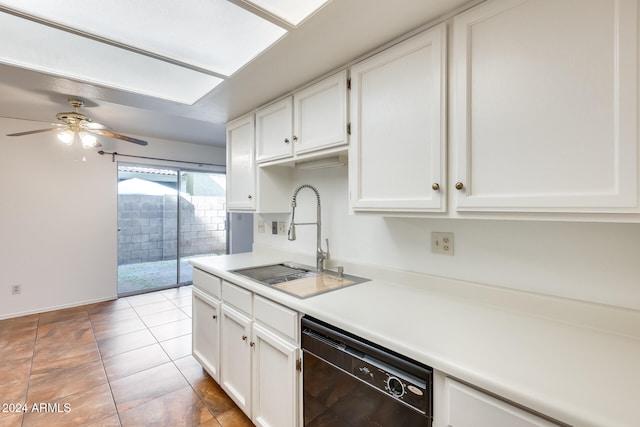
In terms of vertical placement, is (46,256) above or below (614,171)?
below

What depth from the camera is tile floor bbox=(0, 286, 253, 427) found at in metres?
1.81

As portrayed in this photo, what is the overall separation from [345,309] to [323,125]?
101cm

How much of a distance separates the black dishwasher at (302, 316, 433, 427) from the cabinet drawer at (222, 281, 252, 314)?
487 mm

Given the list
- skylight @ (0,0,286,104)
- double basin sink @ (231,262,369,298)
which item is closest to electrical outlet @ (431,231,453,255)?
double basin sink @ (231,262,369,298)

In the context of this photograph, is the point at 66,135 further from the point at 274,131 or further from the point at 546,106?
the point at 546,106

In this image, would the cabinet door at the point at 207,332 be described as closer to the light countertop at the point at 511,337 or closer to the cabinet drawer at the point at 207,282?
the cabinet drawer at the point at 207,282

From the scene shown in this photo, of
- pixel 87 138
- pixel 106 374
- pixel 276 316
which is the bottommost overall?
pixel 106 374

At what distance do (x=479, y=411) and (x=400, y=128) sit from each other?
1043 mm

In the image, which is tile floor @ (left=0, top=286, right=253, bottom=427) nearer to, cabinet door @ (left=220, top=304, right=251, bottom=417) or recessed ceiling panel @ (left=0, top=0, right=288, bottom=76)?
cabinet door @ (left=220, top=304, right=251, bottom=417)

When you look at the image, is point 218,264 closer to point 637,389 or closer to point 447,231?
point 447,231

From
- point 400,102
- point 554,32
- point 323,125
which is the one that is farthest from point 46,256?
point 554,32

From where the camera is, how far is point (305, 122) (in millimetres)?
1784

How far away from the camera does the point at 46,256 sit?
3525 millimetres

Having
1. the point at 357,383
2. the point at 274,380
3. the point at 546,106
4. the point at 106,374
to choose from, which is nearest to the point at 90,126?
the point at 106,374
